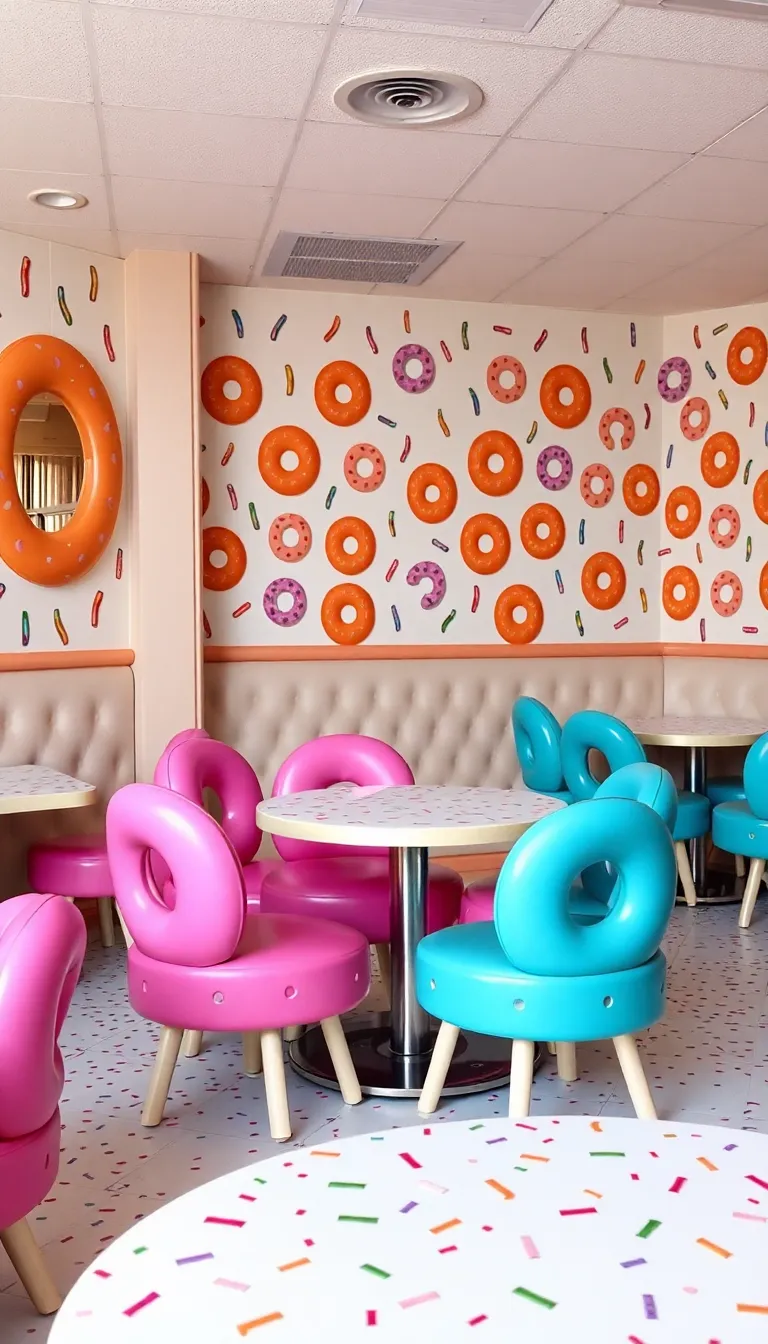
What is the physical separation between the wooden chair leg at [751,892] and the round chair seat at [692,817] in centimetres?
33

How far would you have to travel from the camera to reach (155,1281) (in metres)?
1.03

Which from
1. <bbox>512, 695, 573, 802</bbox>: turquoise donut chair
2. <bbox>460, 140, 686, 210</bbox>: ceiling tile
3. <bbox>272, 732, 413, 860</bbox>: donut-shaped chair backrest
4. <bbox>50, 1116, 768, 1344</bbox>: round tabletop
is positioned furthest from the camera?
<bbox>512, 695, 573, 802</bbox>: turquoise donut chair

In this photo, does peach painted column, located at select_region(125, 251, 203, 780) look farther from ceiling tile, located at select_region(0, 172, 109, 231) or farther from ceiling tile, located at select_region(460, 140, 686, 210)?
ceiling tile, located at select_region(460, 140, 686, 210)

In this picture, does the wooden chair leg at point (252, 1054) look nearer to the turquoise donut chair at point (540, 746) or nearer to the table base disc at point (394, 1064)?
the table base disc at point (394, 1064)

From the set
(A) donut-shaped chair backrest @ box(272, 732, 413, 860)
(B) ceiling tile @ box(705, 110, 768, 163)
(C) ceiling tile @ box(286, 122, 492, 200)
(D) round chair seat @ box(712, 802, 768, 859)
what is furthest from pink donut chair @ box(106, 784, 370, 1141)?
(B) ceiling tile @ box(705, 110, 768, 163)

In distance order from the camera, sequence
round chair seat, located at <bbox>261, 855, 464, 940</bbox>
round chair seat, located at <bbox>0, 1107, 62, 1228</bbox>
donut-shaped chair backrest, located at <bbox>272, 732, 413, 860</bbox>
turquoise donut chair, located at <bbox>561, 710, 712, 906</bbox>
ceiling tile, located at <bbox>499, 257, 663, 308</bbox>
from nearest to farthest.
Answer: round chair seat, located at <bbox>0, 1107, 62, 1228</bbox>, round chair seat, located at <bbox>261, 855, 464, 940</bbox>, donut-shaped chair backrest, located at <bbox>272, 732, 413, 860</bbox>, turquoise donut chair, located at <bbox>561, 710, 712, 906</bbox>, ceiling tile, located at <bbox>499, 257, 663, 308</bbox>

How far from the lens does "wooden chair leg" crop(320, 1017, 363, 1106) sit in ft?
10.2

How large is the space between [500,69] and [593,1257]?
3.06 metres

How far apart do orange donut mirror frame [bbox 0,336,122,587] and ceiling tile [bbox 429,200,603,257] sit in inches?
59.9

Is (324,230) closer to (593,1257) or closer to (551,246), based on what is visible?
(551,246)

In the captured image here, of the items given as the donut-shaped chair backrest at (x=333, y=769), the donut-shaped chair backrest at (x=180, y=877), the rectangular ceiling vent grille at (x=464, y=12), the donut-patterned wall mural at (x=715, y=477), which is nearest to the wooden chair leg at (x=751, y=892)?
the donut-patterned wall mural at (x=715, y=477)

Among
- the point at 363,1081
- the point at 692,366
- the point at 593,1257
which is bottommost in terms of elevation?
the point at 363,1081

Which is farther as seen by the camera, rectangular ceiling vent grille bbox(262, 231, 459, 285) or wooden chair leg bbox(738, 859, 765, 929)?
wooden chair leg bbox(738, 859, 765, 929)

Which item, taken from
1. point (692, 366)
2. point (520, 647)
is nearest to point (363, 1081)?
point (520, 647)
